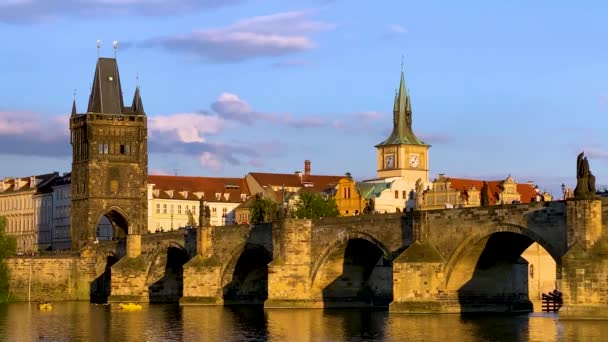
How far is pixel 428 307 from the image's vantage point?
253 feet

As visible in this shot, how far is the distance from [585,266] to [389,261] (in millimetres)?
18425

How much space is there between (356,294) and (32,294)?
37117mm

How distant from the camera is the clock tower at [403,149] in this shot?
175500 millimetres

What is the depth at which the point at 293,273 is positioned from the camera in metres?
89.2

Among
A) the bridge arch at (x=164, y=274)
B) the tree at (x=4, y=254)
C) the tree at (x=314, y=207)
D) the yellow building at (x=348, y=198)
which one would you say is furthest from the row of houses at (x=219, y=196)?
the bridge arch at (x=164, y=274)

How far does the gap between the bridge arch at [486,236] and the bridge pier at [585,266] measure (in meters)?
2.21

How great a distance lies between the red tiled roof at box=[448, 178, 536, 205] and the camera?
15550cm

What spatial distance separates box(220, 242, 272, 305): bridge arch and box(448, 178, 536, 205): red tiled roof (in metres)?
56.2

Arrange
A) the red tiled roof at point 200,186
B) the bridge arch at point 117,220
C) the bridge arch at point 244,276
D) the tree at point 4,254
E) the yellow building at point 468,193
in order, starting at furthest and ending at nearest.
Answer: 1. the red tiled roof at point 200,186
2. the yellow building at point 468,193
3. the bridge arch at point 117,220
4. the tree at point 4,254
5. the bridge arch at point 244,276

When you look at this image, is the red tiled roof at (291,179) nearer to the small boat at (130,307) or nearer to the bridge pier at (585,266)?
the small boat at (130,307)

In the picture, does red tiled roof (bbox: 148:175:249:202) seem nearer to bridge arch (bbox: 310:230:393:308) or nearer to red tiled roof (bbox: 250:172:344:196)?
red tiled roof (bbox: 250:172:344:196)

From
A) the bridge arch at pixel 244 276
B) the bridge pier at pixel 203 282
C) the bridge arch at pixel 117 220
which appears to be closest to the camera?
the bridge arch at pixel 244 276

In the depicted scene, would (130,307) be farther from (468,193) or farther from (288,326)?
(468,193)

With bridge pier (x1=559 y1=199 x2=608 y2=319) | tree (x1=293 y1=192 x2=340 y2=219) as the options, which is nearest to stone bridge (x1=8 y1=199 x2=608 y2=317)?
bridge pier (x1=559 y1=199 x2=608 y2=319)
